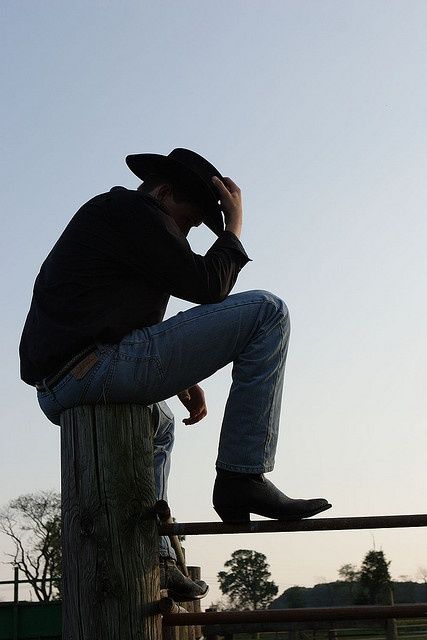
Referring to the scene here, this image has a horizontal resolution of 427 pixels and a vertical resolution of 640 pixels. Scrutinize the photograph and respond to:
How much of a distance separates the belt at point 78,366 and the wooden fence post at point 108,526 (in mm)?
123

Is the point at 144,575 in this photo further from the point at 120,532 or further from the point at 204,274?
the point at 204,274

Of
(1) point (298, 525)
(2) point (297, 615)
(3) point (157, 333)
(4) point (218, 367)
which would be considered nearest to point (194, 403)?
(4) point (218, 367)

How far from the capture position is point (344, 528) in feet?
9.79

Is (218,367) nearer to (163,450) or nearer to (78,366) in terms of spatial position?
(78,366)

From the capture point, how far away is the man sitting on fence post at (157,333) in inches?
121

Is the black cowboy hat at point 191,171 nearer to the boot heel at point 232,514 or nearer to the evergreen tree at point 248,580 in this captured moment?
the boot heel at point 232,514

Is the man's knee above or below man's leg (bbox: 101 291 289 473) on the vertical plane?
above

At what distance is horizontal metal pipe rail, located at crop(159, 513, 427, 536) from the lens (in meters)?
2.98

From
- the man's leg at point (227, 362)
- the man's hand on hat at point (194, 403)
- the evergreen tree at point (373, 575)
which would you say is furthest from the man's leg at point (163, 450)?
the evergreen tree at point (373, 575)

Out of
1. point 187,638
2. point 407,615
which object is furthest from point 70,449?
point 187,638

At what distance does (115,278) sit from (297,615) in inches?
52.6

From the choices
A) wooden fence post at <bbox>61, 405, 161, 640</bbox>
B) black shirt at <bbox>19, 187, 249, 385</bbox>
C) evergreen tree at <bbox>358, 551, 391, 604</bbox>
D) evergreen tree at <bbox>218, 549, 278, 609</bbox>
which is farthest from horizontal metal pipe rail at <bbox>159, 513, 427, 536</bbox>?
evergreen tree at <bbox>218, 549, 278, 609</bbox>

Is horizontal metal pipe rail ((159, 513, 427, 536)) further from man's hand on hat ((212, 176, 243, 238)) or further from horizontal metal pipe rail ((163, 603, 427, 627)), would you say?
man's hand on hat ((212, 176, 243, 238))

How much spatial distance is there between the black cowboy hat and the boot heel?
1.11 metres
